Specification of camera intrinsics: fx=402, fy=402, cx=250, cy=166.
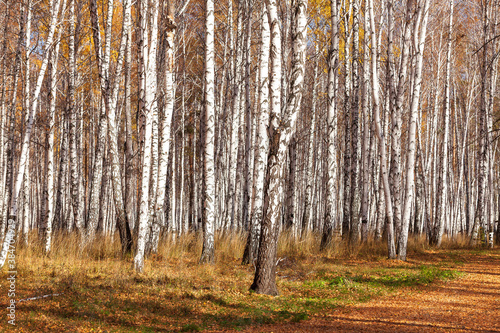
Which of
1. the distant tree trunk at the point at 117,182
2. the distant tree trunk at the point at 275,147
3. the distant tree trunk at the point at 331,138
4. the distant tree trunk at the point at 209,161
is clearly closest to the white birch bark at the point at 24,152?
the distant tree trunk at the point at 117,182

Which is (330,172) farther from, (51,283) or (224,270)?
(51,283)

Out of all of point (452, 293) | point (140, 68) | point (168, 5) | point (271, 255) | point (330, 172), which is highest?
point (168, 5)

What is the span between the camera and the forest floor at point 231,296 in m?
5.25

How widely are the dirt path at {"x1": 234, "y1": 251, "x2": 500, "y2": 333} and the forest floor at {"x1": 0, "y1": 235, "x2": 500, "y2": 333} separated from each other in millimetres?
15

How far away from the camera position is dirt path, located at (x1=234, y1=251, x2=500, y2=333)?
5359 millimetres

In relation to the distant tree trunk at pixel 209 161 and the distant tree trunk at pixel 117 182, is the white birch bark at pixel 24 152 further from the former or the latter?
the distant tree trunk at pixel 209 161

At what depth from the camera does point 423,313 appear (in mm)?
6184

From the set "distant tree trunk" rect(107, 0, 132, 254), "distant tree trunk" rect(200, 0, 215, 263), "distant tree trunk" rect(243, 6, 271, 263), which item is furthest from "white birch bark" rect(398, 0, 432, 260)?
"distant tree trunk" rect(107, 0, 132, 254)

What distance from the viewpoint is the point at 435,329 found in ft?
17.5

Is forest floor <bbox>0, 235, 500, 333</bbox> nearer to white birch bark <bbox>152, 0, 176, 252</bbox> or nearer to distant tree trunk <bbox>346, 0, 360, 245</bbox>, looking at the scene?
white birch bark <bbox>152, 0, 176, 252</bbox>

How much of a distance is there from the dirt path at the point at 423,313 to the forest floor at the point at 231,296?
15 mm

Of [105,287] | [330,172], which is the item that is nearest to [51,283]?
[105,287]

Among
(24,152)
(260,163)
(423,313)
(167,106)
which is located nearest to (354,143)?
(260,163)

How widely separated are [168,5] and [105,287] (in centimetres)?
596
